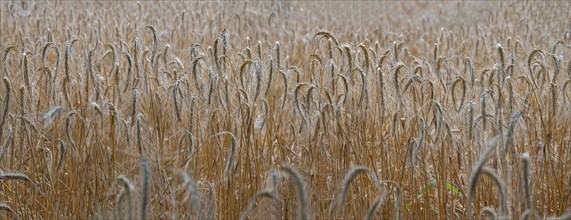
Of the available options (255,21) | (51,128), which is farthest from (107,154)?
(255,21)

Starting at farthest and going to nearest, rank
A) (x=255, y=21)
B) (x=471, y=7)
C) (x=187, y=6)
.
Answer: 1. (x=471, y=7)
2. (x=187, y=6)
3. (x=255, y=21)

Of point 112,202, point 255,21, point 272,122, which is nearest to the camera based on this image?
point 112,202

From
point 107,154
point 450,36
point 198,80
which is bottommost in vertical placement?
point 107,154

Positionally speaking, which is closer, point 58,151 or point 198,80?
point 58,151

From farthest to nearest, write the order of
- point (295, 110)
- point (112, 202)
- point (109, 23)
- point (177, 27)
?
point (109, 23), point (177, 27), point (295, 110), point (112, 202)

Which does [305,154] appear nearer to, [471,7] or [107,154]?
[107,154]

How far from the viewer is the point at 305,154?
2.21 meters

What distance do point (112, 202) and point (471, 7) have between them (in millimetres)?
7750

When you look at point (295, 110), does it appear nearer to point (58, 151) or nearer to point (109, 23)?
point (58, 151)

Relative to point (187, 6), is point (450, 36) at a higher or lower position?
lower

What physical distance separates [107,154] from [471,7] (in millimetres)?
7634

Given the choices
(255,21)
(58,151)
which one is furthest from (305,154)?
(255,21)

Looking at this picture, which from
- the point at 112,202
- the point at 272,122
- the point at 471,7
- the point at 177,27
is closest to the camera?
the point at 112,202

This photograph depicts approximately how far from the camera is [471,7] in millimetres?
8992
